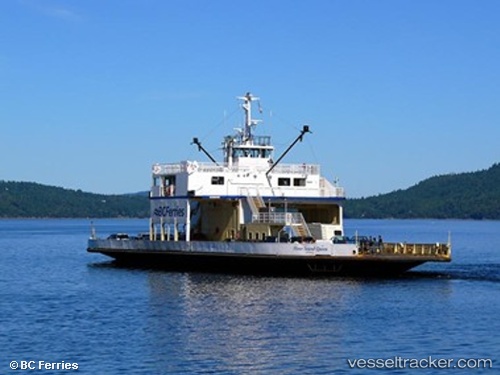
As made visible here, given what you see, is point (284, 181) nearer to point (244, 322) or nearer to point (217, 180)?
point (217, 180)

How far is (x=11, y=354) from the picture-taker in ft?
109

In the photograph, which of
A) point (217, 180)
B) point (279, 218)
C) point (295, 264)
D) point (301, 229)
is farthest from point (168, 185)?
point (295, 264)

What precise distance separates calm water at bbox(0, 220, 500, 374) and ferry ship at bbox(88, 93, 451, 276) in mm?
1296

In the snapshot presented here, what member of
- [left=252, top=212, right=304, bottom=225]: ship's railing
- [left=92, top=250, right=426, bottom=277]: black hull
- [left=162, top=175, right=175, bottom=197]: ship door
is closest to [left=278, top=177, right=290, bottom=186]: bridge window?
[left=252, top=212, right=304, bottom=225]: ship's railing

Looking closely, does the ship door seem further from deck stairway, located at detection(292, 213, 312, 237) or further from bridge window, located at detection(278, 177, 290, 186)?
deck stairway, located at detection(292, 213, 312, 237)

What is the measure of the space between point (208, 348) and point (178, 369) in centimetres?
330

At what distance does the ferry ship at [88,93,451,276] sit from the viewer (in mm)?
53469

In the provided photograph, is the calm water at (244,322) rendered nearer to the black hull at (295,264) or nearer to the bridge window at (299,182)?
the black hull at (295,264)

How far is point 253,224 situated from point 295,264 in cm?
484

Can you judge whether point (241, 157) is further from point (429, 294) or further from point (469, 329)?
point (469, 329)

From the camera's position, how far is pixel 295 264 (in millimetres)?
54250

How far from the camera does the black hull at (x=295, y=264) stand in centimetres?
5303

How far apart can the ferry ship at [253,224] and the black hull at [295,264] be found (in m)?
0.05

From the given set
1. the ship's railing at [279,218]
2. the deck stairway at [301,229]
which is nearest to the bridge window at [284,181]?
the ship's railing at [279,218]
